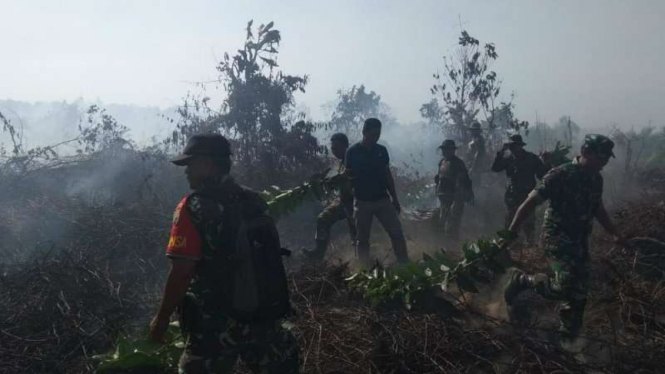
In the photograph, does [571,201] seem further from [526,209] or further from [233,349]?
[233,349]

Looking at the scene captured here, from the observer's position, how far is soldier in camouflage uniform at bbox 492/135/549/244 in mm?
7258

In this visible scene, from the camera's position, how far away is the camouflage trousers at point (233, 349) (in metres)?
2.65

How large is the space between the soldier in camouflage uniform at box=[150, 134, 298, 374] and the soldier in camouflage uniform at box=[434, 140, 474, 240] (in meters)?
5.94

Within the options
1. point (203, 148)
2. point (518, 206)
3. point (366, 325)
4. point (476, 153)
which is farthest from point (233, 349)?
point (476, 153)

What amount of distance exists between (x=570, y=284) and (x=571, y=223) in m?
0.51

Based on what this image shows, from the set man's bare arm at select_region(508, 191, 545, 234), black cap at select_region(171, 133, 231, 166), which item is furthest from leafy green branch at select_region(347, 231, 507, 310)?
black cap at select_region(171, 133, 231, 166)

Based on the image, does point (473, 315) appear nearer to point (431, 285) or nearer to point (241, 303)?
point (431, 285)

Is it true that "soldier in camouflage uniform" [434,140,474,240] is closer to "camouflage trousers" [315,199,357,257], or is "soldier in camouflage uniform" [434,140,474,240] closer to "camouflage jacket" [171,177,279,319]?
"camouflage trousers" [315,199,357,257]

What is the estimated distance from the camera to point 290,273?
5461 millimetres

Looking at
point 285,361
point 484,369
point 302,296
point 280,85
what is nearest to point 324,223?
point 302,296

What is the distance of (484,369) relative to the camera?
353 centimetres

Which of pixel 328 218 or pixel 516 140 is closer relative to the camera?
pixel 328 218

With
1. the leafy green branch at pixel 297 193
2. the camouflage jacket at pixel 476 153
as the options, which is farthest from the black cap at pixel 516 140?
the camouflage jacket at pixel 476 153

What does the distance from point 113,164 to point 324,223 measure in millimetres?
6180
